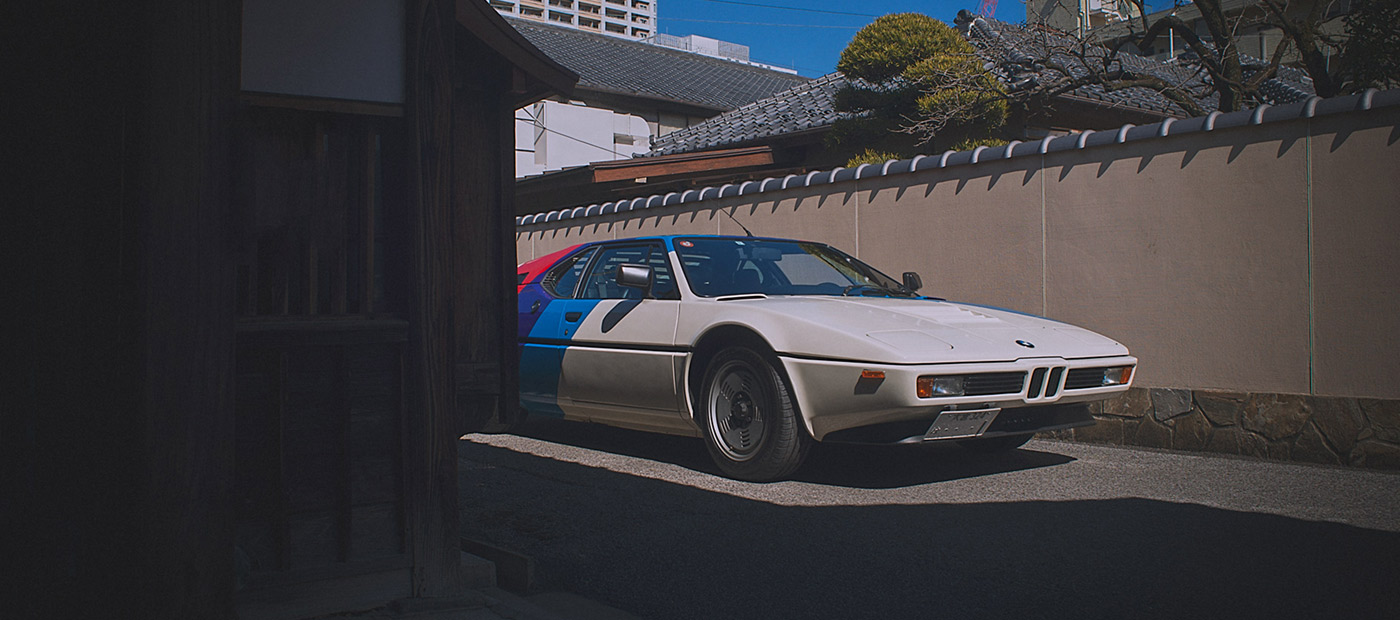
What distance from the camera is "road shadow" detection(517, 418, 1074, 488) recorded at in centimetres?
514

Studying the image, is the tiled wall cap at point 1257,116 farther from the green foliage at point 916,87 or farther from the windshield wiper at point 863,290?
the green foliage at point 916,87

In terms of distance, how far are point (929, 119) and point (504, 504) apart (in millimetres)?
8060

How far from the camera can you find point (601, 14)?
123 m

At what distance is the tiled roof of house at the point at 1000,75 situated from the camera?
38.9 feet

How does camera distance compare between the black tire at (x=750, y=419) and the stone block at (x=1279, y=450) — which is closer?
the black tire at (x=750, y=419)

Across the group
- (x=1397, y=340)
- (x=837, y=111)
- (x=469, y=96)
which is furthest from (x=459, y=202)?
(x=837, y=111)

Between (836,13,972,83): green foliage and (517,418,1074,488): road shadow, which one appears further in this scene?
(836,13,972,83): green foliage

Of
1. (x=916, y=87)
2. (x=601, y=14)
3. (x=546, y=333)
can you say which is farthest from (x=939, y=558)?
(x=601, y=14)

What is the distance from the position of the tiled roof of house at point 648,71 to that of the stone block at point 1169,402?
17754mm

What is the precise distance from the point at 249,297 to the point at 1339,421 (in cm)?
533

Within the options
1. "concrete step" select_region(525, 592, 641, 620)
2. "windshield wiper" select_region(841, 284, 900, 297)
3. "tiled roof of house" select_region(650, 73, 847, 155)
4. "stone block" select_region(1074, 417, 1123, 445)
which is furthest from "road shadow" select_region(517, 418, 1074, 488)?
"tiled roof of house" select_region(650, 73, 847, 155)

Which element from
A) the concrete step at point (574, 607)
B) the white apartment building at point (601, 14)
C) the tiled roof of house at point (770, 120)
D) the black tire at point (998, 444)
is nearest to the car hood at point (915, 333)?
the black tire at point (998, 444)

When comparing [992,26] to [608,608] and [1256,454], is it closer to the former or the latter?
[1256,454]

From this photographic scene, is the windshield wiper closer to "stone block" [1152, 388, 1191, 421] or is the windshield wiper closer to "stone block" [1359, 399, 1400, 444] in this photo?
"stone block" [1152, 388, 1191, 421]
